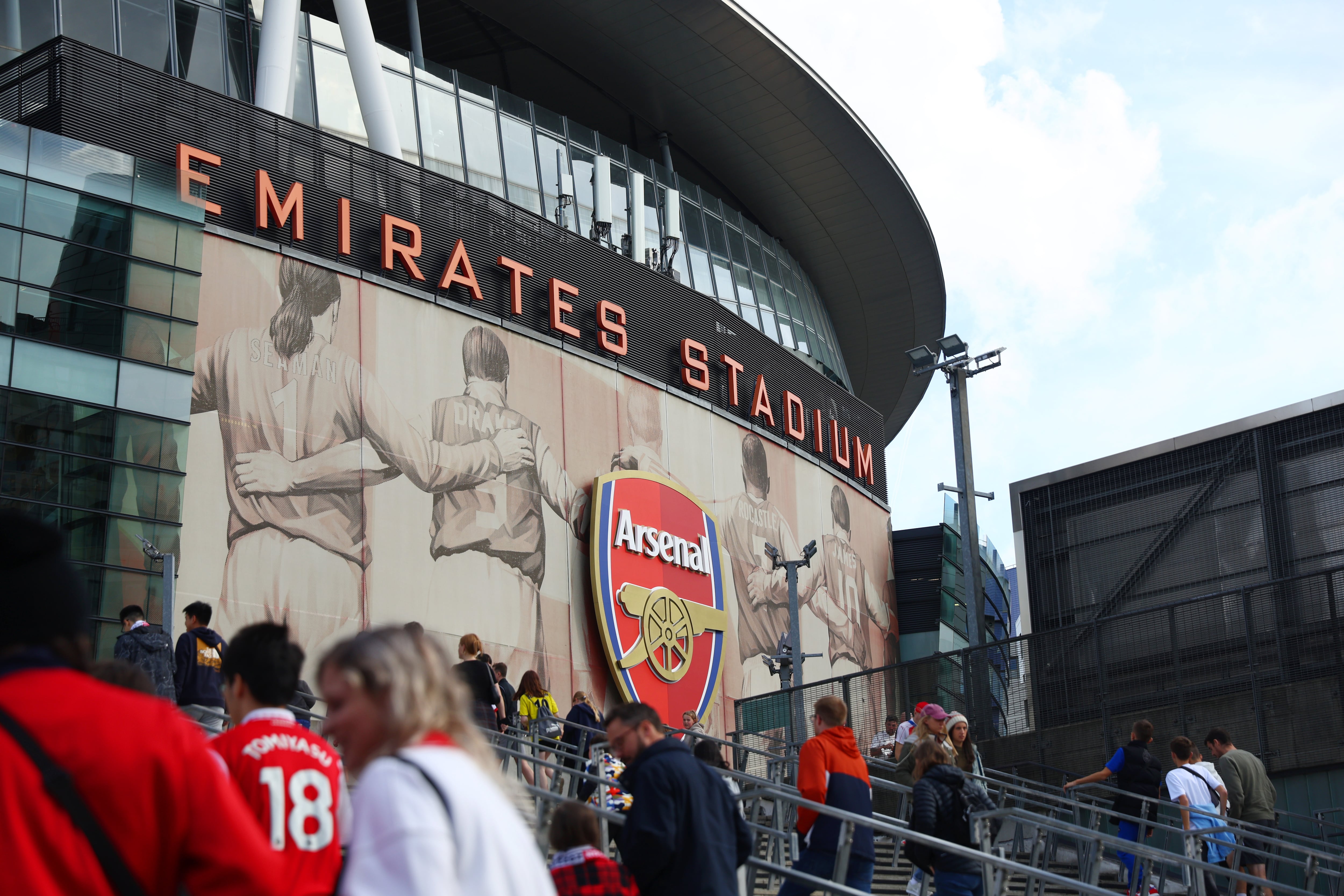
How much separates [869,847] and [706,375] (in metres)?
21.8

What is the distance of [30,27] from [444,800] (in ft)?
82.5

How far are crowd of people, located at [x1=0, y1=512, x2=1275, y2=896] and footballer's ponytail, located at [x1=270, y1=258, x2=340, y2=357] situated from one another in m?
14.6

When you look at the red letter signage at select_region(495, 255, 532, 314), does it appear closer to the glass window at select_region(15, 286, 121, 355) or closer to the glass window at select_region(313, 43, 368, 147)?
the glass window at select_region(313, 43, 368, 147)

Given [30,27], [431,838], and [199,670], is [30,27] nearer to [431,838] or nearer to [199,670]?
[199,670]

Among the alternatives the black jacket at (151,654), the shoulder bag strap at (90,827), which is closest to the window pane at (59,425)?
the black jacket at (151,654)

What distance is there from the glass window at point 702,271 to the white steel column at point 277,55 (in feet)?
38.5

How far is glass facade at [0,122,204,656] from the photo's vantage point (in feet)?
55.3

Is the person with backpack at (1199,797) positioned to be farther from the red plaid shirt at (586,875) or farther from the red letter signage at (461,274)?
the red letter signage at (461,274)

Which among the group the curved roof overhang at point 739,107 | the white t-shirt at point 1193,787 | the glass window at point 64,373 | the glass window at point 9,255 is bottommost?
the white t-shirt at point 1193,787

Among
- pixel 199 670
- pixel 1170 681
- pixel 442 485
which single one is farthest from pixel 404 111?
pixel 199 670

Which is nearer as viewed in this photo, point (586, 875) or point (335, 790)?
point (335, 790)

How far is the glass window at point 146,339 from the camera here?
18.1 m

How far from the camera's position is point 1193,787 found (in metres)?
12.5

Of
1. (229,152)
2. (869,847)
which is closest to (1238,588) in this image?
(869,847)
